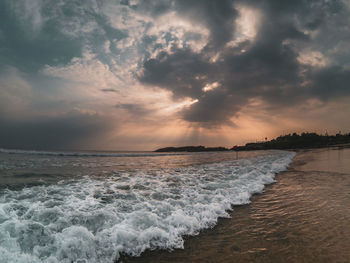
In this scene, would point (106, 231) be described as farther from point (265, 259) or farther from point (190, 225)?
point (265, 259)

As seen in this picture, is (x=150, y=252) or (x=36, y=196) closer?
(x=150, y=252)

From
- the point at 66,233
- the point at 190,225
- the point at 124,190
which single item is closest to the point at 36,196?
the point at 124,190

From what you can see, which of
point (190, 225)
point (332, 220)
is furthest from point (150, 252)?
point (332, 220)

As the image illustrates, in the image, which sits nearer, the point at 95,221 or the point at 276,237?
the point at 276,237

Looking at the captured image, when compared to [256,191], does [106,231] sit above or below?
above

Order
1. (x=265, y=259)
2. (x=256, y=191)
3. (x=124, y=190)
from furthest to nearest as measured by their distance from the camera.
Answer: (x=256, y=191), (x=124, y=190), (x=265, y=259)

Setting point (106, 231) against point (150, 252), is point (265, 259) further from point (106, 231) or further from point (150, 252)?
point (106, 231)

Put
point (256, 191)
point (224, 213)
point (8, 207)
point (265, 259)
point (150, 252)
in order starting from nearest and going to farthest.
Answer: point (265, 259) < point (150, 252) < point (8, 207) < point (224, 213) < point (256, 191)

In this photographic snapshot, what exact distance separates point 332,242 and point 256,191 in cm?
434

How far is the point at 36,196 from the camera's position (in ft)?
17.5

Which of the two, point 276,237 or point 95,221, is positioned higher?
point 95,221

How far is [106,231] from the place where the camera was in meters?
3.32

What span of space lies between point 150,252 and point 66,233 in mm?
1590

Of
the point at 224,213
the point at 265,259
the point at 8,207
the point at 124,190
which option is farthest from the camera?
the point at 124,190
